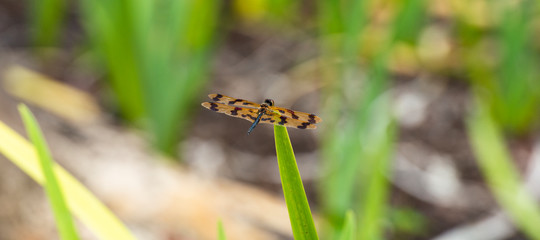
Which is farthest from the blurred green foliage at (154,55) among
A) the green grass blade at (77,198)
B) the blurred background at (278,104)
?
the green grass blade at (77,198)

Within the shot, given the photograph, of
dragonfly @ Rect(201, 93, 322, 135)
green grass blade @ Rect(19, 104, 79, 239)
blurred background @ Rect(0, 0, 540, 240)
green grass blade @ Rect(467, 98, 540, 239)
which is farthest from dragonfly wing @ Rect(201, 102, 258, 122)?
green grass blade @ Rect(467, 98, 540, 239)

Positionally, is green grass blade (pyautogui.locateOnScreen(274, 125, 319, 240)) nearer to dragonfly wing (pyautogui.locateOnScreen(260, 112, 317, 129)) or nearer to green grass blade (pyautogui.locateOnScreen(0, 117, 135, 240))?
dragonfly wing (pyautogui.locateOnScreen(260, 112, 317, 129))

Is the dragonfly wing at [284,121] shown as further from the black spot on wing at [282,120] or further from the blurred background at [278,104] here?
the blurred background at [278,104]

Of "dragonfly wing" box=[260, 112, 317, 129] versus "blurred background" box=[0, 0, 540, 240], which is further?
"blurred background" box=[0, 0, 540, 240]

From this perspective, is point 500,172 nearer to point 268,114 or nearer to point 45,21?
point 268,114

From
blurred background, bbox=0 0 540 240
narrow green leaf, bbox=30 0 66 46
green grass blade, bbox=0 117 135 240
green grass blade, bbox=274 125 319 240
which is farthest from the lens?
narrow green leaf, bbox=30 0 66 46

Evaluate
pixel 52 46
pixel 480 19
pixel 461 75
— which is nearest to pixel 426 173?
pixel 461 75

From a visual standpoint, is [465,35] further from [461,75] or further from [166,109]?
[166,109]
